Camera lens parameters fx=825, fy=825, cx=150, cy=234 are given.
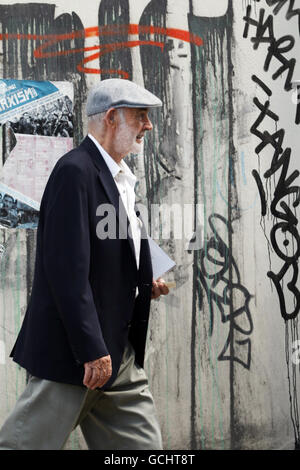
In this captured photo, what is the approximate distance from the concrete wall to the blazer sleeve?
153 centimetres

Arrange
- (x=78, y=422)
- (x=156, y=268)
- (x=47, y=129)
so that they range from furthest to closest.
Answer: (x=47, y=129) < (x=156, y=268) < (x=78, y=422)

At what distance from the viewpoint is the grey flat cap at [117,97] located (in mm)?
3473

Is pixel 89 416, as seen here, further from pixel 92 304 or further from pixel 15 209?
pixel 15 209

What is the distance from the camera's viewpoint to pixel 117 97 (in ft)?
11.4

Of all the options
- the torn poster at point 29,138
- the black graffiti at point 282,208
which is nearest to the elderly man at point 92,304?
the torn poster at point 29,138

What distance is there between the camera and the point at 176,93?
4793mm

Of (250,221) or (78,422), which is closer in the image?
(78,422)

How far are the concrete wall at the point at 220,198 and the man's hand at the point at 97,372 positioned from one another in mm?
1572

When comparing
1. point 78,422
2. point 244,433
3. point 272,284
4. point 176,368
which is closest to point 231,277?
point 272,284

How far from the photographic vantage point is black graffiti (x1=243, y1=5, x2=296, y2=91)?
485cm

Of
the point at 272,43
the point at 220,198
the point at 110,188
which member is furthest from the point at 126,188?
the point at 272,43

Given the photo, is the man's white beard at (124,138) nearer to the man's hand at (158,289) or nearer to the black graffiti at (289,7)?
the man's hand at (158,289)

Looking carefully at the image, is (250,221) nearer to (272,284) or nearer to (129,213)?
(272,284)

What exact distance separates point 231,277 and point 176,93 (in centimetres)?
113
